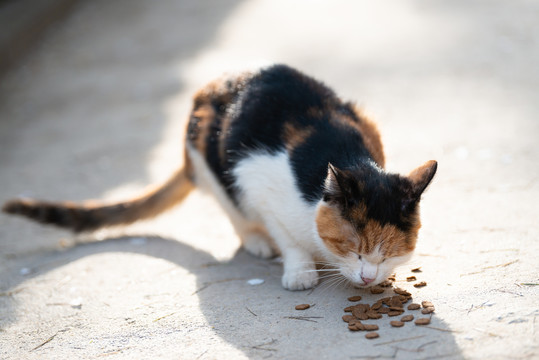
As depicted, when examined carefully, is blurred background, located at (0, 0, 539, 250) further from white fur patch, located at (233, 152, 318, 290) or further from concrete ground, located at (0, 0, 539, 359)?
white fur patch, located at (233, 152, 318, 290)

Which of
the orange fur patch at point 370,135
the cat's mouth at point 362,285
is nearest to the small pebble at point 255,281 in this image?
the cat's mouth at point 362,285

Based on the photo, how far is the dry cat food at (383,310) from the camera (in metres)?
2.76

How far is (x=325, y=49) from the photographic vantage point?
27.6 feet

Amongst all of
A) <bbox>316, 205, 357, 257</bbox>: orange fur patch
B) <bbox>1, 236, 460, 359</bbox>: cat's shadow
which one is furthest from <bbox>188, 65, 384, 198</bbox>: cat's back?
<bbox>1, 236, 460, 359</bbox>: cat's shadow

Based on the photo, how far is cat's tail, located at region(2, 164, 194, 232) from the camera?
14.3 feet

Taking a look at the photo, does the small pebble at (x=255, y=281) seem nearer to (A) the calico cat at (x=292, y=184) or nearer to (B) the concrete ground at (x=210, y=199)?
(B) the concrete ground at (x=210, y=199)

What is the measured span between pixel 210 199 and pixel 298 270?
1.69 meters

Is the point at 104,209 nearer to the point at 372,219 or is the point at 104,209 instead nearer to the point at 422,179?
the point at 372,219

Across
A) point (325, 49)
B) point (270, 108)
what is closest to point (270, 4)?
point (325, 49)

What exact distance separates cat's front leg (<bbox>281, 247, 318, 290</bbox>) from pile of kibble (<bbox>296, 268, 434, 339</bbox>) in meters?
0.28

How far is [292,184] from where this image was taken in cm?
344

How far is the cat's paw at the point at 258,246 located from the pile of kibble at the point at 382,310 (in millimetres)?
976

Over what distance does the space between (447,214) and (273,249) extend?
1297mm

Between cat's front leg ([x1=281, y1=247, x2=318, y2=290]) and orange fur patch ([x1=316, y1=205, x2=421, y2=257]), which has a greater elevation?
orange fur patch ([x1=316, y1=205, x2=421, y2=257])
